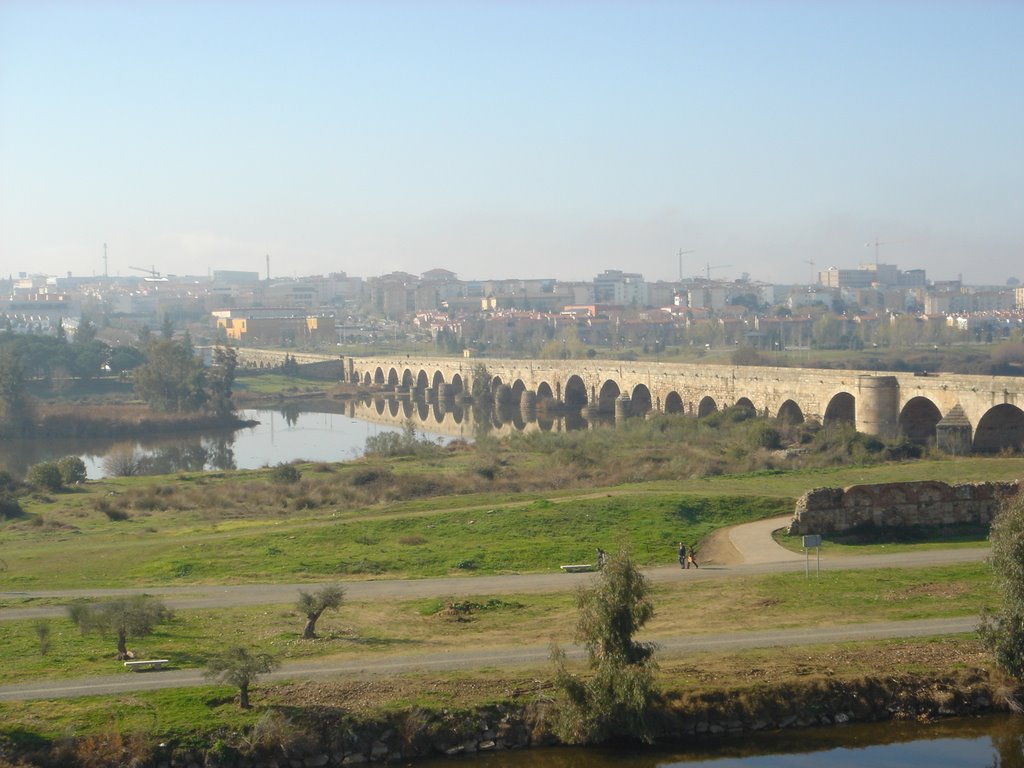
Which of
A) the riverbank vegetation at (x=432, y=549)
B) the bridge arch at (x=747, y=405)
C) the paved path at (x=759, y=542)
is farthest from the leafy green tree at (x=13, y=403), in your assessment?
the paved path at (x=759, y=542)

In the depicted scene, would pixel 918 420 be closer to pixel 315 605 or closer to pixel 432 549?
pixel 432 549

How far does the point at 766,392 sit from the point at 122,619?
92.8 ft

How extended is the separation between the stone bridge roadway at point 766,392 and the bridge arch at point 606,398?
5 cm

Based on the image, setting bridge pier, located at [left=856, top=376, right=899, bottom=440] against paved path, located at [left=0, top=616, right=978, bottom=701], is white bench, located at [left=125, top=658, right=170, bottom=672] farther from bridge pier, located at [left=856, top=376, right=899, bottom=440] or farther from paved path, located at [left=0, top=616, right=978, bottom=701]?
bridge pier, located at [left=856, top=376, right=899, bottom=440]

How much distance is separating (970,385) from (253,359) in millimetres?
65706

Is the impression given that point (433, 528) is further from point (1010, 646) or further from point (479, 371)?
point (479, 371)

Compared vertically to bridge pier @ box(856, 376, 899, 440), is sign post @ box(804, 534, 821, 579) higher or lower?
lower

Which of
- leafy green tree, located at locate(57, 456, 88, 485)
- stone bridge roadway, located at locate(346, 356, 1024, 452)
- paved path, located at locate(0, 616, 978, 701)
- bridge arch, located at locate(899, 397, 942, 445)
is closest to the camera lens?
paved path, located at locate(0, 616, 978, 701)

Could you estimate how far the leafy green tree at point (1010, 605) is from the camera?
40.2 ft

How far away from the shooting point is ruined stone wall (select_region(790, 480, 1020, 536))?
1870 cm

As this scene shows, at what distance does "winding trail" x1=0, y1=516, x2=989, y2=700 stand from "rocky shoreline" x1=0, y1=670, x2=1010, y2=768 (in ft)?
3.22

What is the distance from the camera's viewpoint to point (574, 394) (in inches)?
2181

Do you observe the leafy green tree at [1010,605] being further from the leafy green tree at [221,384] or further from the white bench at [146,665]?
the leafy green tree at [221,384]

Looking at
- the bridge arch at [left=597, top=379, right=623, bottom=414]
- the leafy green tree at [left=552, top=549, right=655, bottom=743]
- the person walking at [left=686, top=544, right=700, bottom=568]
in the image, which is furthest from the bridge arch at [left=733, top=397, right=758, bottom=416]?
the leafy green tree at [left=552, top=549, right=655, bottom=743]
